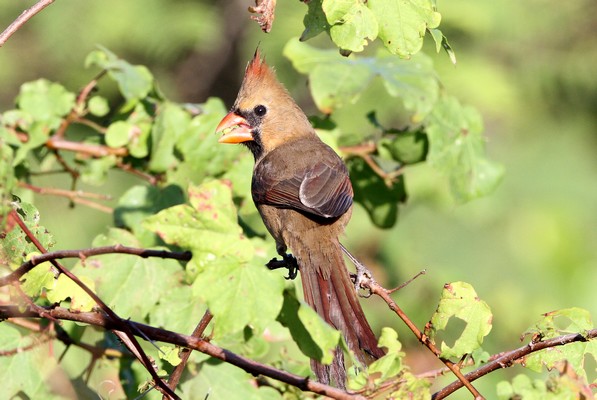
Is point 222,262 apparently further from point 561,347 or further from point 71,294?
point 561,347

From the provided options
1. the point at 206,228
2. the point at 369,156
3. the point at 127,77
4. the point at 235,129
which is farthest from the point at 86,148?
the point at 206,228

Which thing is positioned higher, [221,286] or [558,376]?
[221,286]

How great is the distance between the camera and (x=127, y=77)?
3.25 m

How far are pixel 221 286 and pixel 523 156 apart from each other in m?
6.62

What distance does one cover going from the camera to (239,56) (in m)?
7.75

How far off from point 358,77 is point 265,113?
592 mm

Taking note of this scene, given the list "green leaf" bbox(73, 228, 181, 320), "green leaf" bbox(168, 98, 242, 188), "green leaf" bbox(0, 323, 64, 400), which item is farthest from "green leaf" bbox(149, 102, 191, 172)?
"green leaf" bbox(0, 323, 64, 400)

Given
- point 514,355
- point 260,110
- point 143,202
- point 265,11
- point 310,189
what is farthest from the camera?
point 260,110

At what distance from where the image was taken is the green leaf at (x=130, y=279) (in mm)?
2615

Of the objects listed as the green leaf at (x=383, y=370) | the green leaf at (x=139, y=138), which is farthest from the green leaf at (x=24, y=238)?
the green leaf at (x=139, y=138)

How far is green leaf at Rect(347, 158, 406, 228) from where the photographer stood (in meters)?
3.36

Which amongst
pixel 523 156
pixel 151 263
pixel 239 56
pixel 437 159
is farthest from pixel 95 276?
pixel 523 156

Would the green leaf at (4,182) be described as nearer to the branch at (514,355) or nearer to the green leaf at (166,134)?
the branch at (514,355)

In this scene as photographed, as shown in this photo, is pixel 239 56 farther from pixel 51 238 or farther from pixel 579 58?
pixel 51 238
